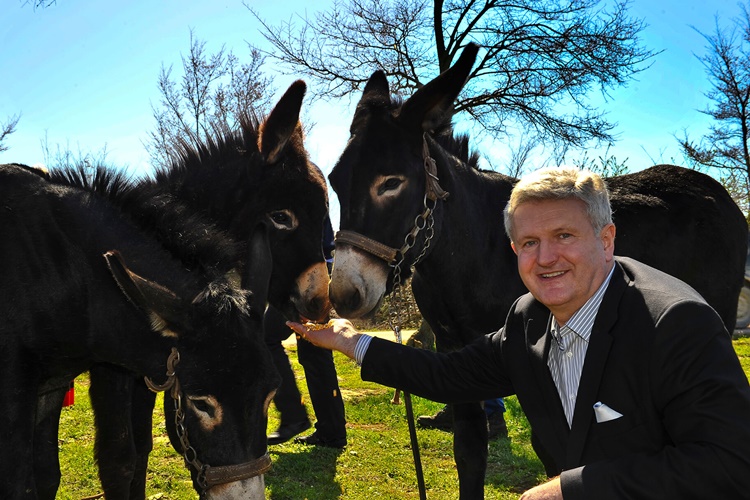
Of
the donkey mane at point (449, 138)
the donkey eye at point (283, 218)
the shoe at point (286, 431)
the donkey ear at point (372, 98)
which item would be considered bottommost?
the shoe at point (286, 431)

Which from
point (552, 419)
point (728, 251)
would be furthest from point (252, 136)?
point (728, 251)

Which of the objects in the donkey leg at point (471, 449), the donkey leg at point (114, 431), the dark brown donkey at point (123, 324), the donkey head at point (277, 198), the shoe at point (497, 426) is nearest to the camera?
the dark brown donkey at point (123, 324)

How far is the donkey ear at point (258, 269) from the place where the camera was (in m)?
3.16

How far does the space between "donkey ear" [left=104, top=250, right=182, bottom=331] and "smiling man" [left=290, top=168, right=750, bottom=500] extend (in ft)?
5.10

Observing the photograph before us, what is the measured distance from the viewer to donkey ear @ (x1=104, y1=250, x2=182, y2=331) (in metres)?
2.68

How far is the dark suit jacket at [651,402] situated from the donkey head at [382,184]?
1.30m

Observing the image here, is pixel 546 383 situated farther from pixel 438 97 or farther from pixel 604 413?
pixel 438 97

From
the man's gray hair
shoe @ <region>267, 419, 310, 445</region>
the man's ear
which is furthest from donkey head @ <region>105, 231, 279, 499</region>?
shoe @ <region>267, 419, 310, 445</region>

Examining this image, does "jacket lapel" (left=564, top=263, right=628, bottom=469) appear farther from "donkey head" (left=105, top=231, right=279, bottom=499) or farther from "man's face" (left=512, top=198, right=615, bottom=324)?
"donkey head" (left=105, top=231, right=279, bottom=499)

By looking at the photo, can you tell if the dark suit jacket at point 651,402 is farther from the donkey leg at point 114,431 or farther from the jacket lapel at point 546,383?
the donkey leg at point 114,431

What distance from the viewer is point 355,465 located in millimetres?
5512

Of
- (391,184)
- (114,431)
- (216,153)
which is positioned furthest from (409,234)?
(114,431)

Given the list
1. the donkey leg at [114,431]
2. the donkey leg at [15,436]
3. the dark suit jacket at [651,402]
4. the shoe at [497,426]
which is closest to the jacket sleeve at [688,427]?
the dark suit jacket at [651,402]

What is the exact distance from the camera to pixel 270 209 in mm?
4629
